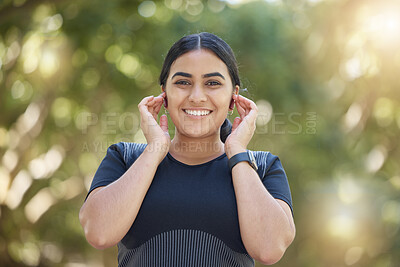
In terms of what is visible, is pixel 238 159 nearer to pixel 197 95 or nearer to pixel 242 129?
pixel 242 129

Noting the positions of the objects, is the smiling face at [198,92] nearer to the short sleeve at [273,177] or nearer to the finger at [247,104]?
the finger at [247,104]

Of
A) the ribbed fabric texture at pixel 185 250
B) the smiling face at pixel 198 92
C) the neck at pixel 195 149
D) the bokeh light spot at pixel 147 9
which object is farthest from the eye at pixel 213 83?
the bokeh light spot at pixel 147 9

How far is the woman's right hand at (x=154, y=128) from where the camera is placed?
5.82 ft

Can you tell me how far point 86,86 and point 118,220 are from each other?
522 centimetres

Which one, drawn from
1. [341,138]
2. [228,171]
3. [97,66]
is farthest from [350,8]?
[228,171]

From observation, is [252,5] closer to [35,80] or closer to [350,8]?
[350,8]

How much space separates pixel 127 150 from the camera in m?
1.84

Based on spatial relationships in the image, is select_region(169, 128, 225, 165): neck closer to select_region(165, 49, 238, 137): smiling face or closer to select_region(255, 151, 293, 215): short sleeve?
select_region(165, 49, 238, 137): smiling face

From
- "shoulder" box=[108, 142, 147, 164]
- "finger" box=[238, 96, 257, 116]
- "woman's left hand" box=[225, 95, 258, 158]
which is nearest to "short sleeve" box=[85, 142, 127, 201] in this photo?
"shoulder" box=[108, 142, 147, 164]

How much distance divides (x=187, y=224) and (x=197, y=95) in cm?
47

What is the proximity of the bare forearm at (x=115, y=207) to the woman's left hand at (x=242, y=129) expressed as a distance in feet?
1.01

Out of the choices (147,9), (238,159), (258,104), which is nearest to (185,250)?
(238,159)

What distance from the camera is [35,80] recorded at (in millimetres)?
6512

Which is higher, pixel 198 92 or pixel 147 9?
pixel 147 9
